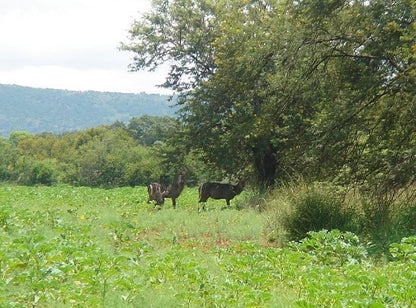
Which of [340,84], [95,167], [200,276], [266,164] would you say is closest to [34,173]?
[95,167]

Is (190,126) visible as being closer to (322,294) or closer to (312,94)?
(312,94)

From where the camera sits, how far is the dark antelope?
2025cm

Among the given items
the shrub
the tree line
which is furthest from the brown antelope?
the tree line

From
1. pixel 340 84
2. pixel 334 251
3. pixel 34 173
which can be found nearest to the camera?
pixel 334 251

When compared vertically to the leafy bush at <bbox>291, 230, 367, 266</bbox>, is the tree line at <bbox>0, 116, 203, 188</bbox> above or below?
below

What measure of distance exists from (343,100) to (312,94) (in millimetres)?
918

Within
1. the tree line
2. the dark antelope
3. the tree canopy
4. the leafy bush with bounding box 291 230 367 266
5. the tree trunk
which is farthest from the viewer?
the tree line

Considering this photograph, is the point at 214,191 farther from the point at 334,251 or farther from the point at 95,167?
the point at 95,167

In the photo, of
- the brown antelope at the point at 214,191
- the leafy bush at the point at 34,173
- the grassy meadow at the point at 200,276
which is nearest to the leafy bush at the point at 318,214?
the grassy meadow at the point at 200,276

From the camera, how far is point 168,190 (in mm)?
20422

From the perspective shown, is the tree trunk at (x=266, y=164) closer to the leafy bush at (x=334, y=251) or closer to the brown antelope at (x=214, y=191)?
the brown antelope at (x=214, y=191)

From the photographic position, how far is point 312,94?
14.4 meters

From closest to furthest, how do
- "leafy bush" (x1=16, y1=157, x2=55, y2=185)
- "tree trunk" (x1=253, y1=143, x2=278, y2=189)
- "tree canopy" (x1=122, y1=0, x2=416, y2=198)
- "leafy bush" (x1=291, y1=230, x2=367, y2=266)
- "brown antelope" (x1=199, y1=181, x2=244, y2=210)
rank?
"leafy bush" (x1=291, y1=230, x2=367, y2=266)
"tree canopy" (x1=122, y1=0, x2=416, y2=198)
"brown antelope" (x1=199, y1=181, x2=244, y2=210)
"tree trunk" (x1=253, y1=143, x2=278, y2=189)
"leafy bush" (x1=16, y1=157, x2=55, y2=185)

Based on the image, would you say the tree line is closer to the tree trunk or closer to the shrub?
the tree trunk
